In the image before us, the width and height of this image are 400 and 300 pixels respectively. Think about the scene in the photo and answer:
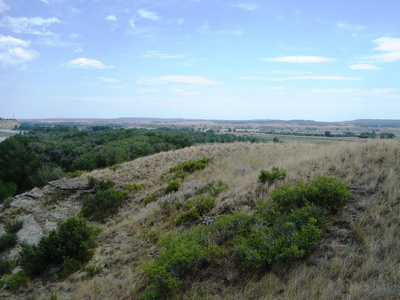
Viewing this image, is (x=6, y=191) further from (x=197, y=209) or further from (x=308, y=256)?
(x=308, y=256)

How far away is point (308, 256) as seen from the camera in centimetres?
400

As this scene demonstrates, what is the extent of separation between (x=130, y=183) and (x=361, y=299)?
1153cm

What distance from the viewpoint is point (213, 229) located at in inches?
219

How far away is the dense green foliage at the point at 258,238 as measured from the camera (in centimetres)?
408

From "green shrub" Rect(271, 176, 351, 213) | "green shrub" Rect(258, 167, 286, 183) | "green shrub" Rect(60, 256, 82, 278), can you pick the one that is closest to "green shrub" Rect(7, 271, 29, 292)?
"green shrub" Rect(60, 256, 82, 278)

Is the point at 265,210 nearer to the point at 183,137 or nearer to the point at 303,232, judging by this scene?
the point at 303,232

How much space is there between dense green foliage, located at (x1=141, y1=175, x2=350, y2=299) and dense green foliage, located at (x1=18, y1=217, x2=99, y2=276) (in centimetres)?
306

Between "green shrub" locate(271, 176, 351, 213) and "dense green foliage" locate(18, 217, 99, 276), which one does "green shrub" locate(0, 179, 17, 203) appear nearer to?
"dense green foliage" locate(18, 217, 99, 276)

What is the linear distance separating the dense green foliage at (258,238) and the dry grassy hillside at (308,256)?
191 mm

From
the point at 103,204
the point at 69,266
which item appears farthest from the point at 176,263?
the point at 103,204

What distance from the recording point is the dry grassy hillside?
11.1ft

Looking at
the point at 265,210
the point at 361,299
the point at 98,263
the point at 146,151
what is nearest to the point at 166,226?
the point at 98,263

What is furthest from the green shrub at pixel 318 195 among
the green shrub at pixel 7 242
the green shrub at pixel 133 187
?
the green shrub at pixel 7 242

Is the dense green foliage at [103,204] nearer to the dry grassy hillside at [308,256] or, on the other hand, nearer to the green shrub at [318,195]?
the dry grassy hillside at [308,256]
